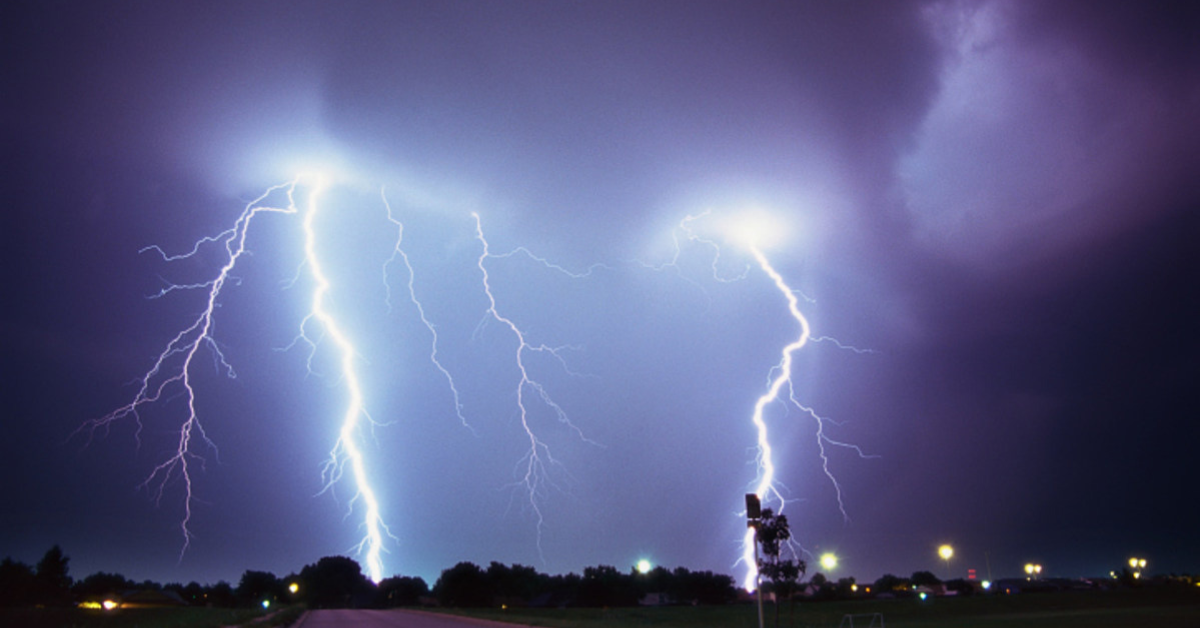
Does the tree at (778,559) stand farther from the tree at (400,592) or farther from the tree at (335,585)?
the tree at (335,585)

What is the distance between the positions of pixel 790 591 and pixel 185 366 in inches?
1006

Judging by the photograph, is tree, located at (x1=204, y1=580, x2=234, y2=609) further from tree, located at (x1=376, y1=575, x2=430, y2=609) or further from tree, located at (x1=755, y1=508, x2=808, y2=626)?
tree, located at (x1=755, y1=508, x2=808, y2=626)

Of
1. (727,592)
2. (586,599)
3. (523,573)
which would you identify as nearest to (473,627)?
(586,599)

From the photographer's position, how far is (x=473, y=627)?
2661cm

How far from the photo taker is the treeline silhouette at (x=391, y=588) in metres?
67.9

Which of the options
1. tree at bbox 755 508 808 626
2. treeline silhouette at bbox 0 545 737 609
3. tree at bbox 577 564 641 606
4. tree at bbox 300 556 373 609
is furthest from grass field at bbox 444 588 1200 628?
tree at bbox 300 556 373 609

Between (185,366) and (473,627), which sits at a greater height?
(185,366)

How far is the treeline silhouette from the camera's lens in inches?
2672

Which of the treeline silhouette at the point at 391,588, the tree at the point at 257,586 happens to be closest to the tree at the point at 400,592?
the treeline silhouette at the point at 391,588

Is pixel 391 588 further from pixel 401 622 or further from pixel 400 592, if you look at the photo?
pixel 401 622

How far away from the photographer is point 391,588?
349 feet

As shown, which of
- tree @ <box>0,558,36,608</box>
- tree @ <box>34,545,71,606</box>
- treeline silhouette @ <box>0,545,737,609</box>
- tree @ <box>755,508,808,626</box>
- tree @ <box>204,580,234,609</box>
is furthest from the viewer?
tree @ <box>204,580,234,609</box>

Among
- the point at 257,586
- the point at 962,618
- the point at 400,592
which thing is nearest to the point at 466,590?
the point at 400,592

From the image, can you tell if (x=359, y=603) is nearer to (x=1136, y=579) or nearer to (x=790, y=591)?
(x=790, y=591)
